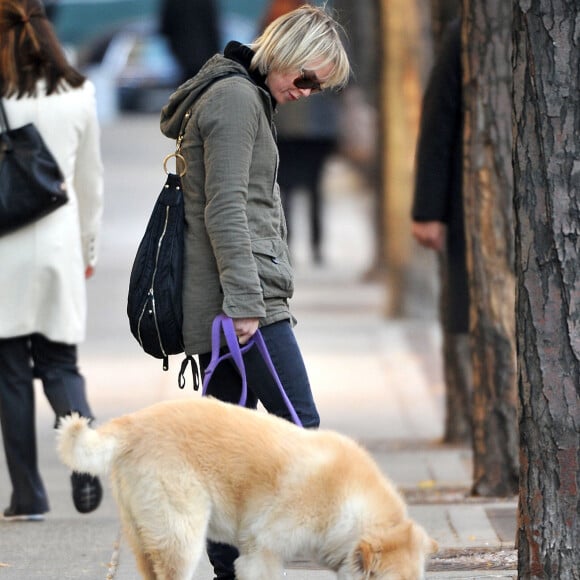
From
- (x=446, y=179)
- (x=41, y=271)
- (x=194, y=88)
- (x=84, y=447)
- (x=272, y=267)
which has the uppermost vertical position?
(x=194, y=88)

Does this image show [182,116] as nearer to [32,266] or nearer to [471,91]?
[32,266]

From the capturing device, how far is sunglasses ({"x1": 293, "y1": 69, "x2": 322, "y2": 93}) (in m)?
3.98

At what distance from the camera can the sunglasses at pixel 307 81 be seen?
3982mm

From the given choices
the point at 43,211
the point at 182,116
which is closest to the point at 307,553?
the point at 182,116

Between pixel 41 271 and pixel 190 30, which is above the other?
pixel 190 30

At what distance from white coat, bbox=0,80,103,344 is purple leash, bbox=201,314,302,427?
142 centimetres

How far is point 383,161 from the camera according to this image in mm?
12273

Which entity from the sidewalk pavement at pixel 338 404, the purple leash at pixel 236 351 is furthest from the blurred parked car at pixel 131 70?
the purple leash at pixel 236 351

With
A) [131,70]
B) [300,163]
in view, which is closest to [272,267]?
[300,163]

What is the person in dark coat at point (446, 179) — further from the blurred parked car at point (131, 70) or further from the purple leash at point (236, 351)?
the blurred parked car at point (131, 70)

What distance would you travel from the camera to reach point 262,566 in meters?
3.54

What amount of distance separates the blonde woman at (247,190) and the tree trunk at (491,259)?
6.28 feet

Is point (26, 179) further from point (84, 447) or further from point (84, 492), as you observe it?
point (84, 447)

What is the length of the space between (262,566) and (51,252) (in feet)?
6.97
